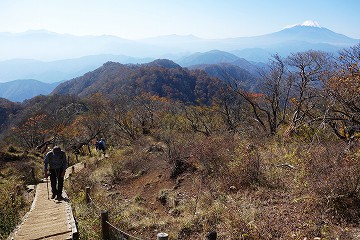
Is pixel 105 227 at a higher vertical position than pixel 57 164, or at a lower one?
lower

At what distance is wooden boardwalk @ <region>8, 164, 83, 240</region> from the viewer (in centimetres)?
732

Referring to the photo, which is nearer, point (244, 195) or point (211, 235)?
point (211, 235)

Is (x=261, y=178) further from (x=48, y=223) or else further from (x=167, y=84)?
(x=167, y=84)

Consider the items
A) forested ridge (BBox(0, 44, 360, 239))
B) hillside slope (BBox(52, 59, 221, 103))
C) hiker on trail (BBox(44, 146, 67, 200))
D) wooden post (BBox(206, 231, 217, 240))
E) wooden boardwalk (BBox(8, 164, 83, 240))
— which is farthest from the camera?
hillside slope (BBox(52, 59, 221, 103))

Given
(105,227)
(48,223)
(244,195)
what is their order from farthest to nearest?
(244,195)
(48,223)
(105,227)

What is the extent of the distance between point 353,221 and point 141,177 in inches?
398

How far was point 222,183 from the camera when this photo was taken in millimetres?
9828

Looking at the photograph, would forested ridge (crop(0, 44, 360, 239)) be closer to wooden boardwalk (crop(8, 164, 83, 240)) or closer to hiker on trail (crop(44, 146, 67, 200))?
wooden boardwalk (crop(8, 164, 83, 240))

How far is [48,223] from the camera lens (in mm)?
8312

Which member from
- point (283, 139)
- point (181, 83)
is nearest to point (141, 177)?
point (283, 139)

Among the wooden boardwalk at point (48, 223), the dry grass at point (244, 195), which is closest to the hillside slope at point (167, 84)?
the dry grass at point (244, 195)

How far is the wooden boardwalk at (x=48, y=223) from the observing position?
24.0 feet

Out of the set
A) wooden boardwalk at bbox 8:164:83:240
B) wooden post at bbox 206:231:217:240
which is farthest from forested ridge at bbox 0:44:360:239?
wooden post at bbox 206:231:217:240

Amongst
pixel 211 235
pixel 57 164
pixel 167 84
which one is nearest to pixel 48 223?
pixel 57 164
